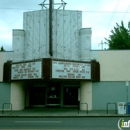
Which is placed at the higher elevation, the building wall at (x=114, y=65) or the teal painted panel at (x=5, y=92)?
the building wall at (x=114, y=65)

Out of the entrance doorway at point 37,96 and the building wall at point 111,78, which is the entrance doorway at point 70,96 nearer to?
the entrance doorway at point 37,96

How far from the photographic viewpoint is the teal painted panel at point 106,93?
25984 mm

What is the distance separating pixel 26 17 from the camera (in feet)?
89.9

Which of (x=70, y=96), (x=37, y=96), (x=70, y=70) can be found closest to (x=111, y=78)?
(x=70, y=70)

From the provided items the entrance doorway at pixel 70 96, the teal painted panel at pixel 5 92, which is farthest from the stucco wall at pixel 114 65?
the teal painted panel at pixel 5 92

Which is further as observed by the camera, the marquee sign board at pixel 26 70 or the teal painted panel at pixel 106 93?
the teal painted panel at pixel 106 93

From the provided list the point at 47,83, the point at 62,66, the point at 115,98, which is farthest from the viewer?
the point at 47,83

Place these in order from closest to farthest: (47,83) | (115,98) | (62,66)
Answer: (62,66), (115,98), (47,83)

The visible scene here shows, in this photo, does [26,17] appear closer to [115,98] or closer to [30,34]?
[30,34]

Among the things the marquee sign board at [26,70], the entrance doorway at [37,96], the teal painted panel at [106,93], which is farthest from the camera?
the entrance doorway at [37,96]

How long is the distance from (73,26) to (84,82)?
5824 mm

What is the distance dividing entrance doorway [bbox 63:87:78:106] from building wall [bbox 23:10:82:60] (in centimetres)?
434

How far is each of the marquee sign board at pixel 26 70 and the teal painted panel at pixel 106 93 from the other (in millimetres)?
6084

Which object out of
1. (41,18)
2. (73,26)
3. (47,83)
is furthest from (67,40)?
(47,83)
